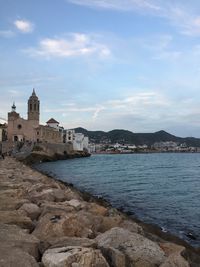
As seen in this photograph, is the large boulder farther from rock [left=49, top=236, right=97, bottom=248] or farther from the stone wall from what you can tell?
the stone wall

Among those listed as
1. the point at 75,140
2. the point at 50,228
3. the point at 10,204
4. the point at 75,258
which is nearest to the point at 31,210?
the point at 10,204

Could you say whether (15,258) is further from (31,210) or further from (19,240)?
(31,210)

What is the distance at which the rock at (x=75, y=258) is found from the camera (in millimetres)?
4660

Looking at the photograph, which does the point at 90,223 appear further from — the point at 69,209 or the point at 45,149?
the point at 45,149

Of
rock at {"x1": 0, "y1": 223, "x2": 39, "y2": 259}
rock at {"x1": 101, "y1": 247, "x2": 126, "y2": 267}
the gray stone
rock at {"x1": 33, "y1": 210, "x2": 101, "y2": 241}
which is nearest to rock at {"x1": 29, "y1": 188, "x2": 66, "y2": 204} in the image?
the gray stone

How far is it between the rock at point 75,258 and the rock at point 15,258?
0.20 m

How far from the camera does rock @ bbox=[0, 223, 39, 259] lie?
5.29 meters

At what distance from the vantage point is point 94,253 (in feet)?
16.1

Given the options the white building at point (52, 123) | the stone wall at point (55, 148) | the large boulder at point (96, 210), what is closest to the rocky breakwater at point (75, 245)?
the large boulder at point (96, 210)

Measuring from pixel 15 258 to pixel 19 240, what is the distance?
2.76 feet

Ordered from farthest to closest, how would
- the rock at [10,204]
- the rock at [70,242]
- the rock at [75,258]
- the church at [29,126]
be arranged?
the church at [29,126] < the rock at [10,204] < the rock at [70,242] < the rock at [75,258]

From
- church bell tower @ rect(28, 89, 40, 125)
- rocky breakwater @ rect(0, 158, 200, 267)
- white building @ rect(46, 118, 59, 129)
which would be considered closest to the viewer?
rocky breakwater @ rect(0, 158, 200, 267)

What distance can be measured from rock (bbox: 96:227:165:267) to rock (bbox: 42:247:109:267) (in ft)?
1.51

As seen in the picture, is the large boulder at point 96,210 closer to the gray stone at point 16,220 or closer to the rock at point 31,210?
the rock at point 31,210
